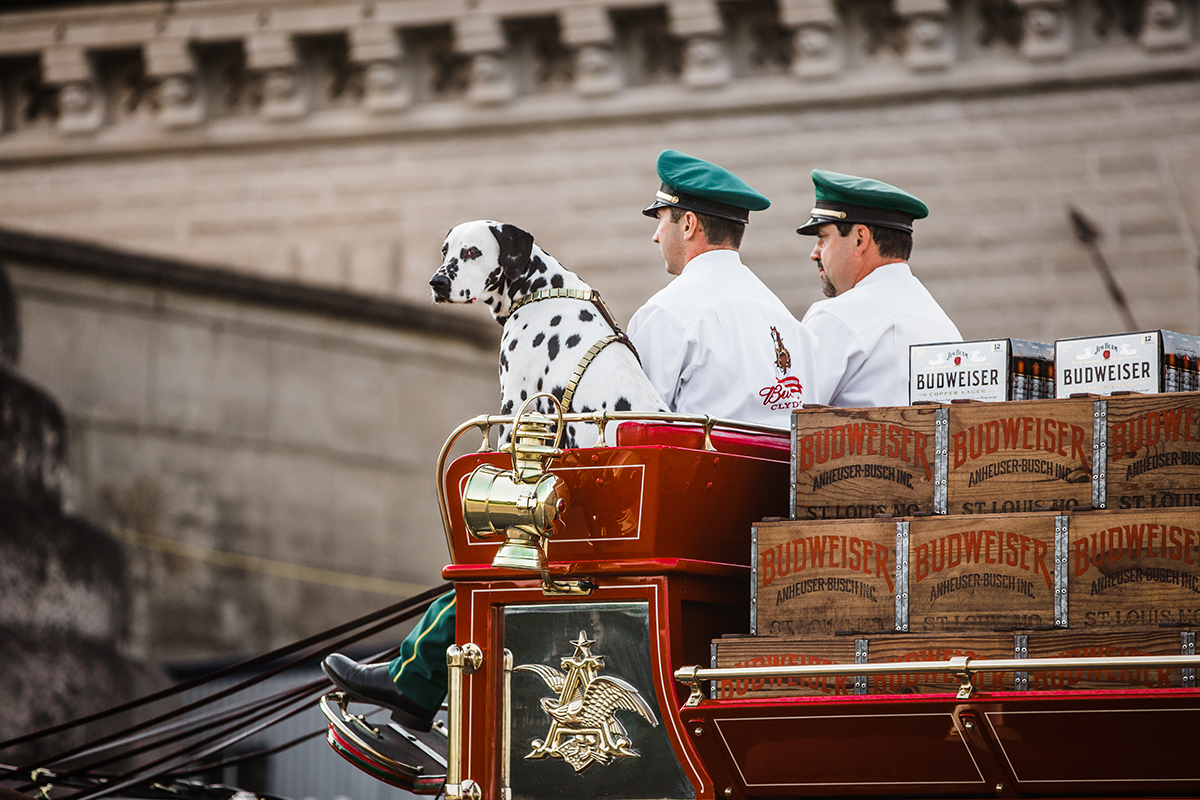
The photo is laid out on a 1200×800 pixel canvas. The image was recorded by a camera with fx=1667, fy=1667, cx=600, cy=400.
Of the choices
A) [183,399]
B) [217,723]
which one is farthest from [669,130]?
[217,723]

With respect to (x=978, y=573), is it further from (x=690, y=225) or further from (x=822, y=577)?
(x=690, y=225)

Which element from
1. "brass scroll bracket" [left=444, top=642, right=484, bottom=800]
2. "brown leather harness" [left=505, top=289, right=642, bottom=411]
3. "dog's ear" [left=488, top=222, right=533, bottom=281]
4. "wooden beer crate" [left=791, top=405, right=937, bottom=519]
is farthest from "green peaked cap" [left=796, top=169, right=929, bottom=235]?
"brass scroll bracket" [left=444, top=642, right=484, bottom=800]

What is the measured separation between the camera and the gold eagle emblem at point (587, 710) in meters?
4.25

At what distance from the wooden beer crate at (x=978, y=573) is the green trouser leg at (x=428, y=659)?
1.56 meters

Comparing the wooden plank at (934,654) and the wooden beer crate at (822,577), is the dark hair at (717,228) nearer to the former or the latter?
the wooden beer crate at (822,577)

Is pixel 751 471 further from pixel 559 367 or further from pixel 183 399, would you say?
pixel 183 399

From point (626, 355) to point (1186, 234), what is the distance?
323 inches

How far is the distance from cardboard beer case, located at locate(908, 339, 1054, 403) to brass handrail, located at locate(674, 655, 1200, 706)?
2.37ft

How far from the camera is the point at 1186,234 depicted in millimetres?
11773

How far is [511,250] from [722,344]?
688 millimetres

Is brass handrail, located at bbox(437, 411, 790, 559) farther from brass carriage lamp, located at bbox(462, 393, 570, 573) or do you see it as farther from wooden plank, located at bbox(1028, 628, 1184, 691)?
wooden plank, located at bbox(1028, 628, 1184, 691)

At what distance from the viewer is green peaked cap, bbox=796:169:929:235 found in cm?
516

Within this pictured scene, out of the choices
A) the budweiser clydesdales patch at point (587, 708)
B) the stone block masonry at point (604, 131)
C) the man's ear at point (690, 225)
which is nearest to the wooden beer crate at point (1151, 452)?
the budweiser clydesdales patch at point (587, 708)

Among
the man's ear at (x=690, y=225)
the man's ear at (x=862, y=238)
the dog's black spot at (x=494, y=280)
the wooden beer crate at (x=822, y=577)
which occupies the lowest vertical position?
the wooden beer crate at (x=822, y=577)
